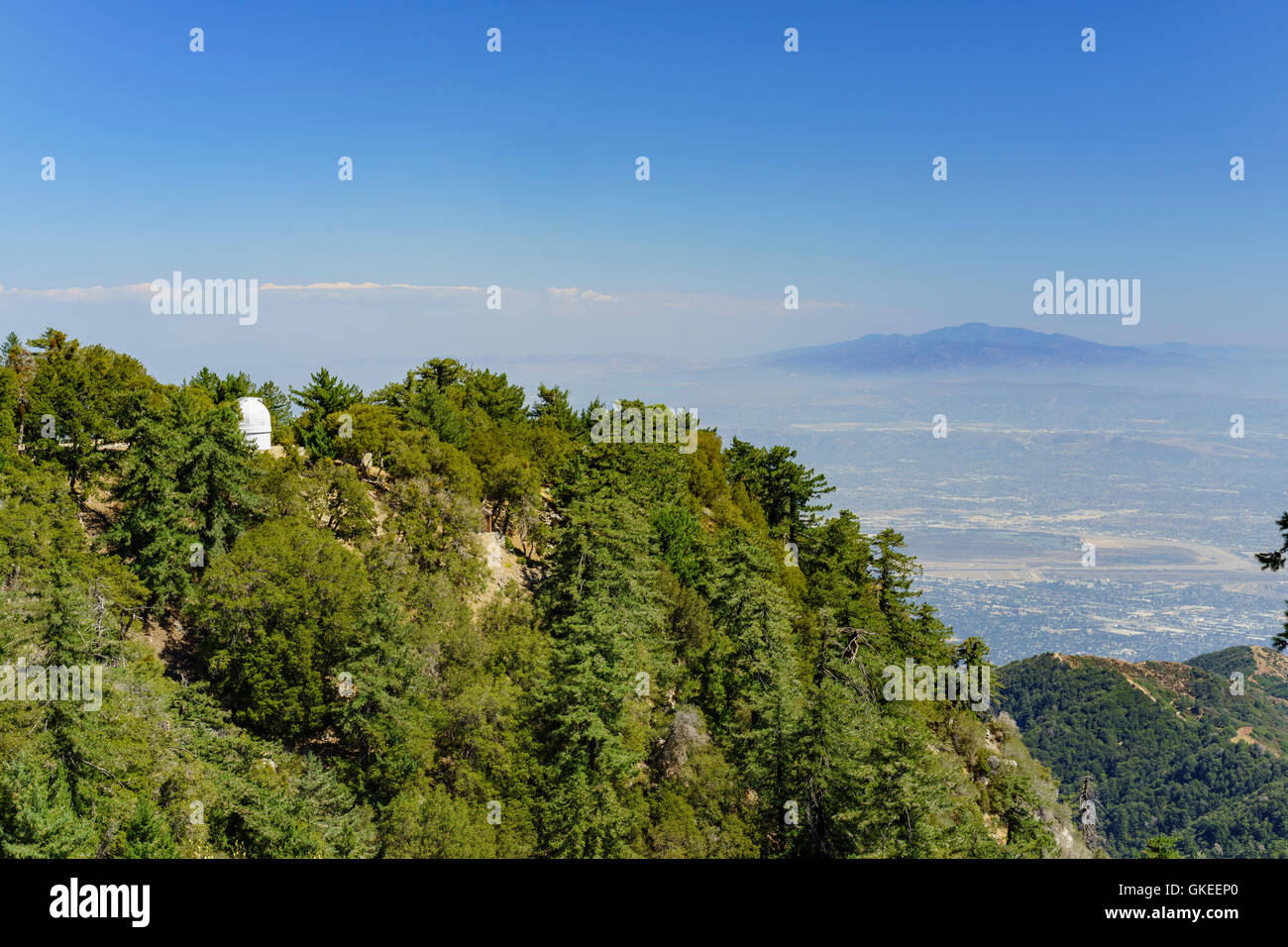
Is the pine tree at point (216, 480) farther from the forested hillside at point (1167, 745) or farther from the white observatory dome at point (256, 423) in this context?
the forested hillside at point (1167, 745)

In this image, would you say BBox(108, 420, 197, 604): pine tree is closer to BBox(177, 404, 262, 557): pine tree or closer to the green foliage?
BBox(177, 404, 262, 557): pine tree

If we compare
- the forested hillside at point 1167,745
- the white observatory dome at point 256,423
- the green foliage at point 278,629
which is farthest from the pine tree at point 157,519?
the forested hillside at point 1167,745

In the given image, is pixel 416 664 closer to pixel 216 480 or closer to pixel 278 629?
pixel 278 629
